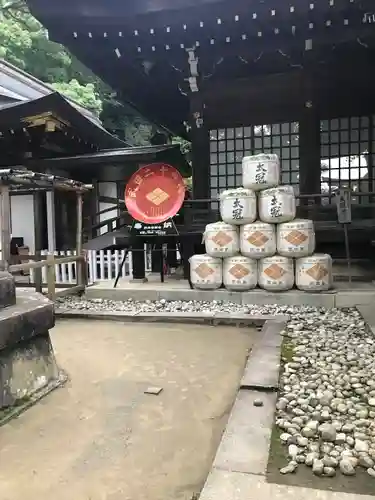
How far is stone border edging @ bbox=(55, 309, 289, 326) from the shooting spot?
5402 millimetres

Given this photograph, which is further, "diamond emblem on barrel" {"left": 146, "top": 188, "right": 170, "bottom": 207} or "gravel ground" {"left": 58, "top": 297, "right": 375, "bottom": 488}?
"diamond emblem on barrel" {"left": 146, "top": 188, "right": 170, "bottom": 207}

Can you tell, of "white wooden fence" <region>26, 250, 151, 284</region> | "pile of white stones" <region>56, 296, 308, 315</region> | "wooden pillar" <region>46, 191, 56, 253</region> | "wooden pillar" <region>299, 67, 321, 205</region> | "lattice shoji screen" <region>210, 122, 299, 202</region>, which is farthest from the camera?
"wooden pillar" <region>46, 191, 56, 253</region>

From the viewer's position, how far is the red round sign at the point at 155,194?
750 cm

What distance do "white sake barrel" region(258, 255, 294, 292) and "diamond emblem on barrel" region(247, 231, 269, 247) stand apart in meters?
0.26

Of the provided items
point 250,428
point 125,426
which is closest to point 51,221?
point 125,426

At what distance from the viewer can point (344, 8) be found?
250 inches

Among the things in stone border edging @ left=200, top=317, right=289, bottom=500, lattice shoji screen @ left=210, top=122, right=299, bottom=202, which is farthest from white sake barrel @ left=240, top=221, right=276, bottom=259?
stone border edging @ left=200, top=317, right=289, bottom=500

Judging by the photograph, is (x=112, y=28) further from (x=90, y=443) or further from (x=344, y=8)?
(x=90, y=443)

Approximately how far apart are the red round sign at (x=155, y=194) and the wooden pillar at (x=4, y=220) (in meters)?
2.49

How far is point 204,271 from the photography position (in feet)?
22.5

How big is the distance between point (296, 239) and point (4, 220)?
158 inches

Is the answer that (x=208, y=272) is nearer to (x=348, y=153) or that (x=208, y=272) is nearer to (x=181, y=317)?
(x=181, y=317)

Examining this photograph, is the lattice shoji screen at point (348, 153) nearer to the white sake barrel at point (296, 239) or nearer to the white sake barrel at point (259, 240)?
the white sake barrel at point (296, 239)

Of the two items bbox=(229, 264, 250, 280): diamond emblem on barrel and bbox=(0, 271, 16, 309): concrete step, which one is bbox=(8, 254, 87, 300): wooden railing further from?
bbox=(0, 271, 16, 309): concrete step
